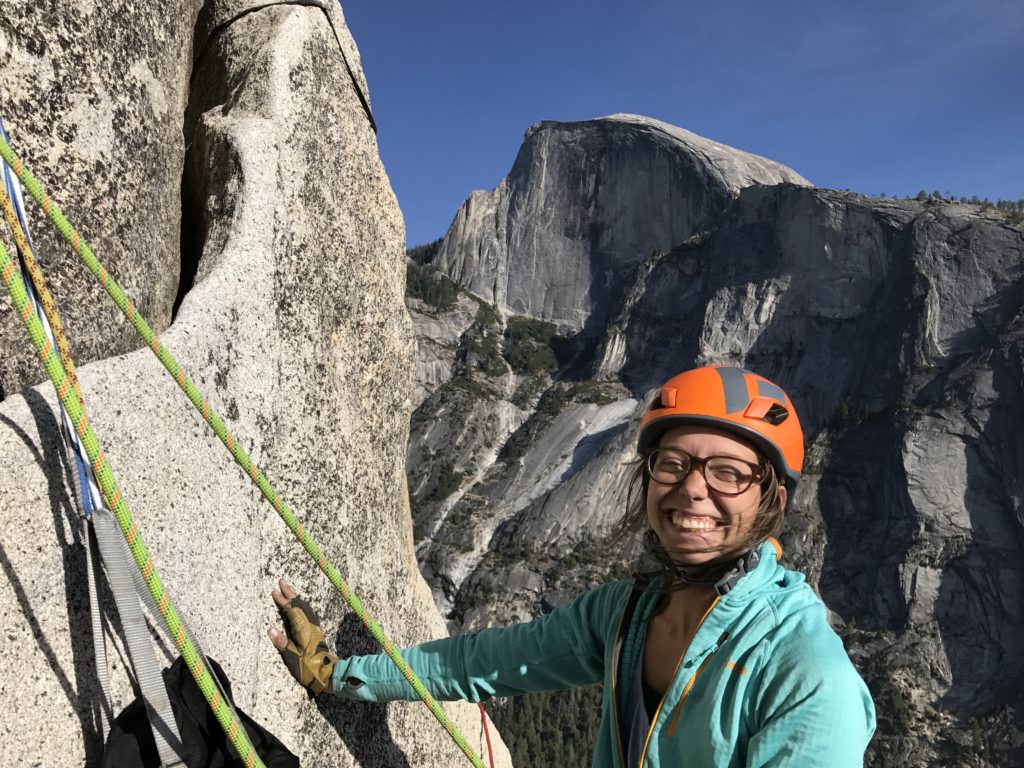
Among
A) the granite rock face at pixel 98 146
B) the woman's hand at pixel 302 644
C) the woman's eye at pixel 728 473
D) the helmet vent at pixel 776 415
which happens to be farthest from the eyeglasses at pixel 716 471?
the granite rock face at pixel 98 146

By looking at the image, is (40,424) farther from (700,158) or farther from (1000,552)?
(700,158)

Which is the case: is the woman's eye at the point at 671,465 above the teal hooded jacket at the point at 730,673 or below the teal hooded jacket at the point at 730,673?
above

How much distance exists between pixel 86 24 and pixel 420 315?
10886cm

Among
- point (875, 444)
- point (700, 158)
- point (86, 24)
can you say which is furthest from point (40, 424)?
point (700, 158)

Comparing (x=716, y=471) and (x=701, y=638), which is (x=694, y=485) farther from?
(x=701, y=638)

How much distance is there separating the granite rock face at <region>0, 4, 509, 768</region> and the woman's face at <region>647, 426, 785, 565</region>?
1.58 m

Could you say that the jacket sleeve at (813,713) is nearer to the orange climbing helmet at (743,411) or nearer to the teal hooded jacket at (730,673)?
the teal hooded jacket at (730,673)

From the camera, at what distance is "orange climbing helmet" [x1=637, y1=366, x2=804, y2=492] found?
95.1 inches

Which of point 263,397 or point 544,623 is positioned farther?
point 263,397

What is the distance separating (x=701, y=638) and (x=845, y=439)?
8663cm

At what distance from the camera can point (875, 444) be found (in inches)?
3130

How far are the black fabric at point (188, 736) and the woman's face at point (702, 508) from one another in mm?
1408

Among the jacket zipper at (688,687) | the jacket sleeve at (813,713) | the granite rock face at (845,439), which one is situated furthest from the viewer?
the granite rock face at (845,439)

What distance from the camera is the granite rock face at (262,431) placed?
6.81 ft
